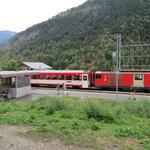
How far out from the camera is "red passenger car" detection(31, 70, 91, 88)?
123 ft

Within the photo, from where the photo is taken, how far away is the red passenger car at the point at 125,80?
110ft

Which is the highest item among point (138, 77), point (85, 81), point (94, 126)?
point (138, 77)

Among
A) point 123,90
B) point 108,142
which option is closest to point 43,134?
point 108,142

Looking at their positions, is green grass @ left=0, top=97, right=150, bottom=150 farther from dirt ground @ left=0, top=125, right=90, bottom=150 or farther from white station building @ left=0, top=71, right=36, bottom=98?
white station building @ left=0, top=71, right=36, bottom=98

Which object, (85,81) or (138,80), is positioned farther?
(85,81)

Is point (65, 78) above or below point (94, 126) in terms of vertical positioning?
above

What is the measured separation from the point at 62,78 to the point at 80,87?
2931 mm

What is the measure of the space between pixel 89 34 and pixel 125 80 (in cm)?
5474

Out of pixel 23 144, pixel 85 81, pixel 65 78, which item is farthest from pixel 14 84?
pixel 23 144

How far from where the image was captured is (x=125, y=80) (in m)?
34.8

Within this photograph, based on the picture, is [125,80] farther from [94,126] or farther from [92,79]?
[94,126]

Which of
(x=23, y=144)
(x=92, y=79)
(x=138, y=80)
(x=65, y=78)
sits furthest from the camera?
(x=65, y=78)

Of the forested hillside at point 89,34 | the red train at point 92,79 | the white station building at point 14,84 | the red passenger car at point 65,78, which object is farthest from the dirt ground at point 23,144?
the forested hillside at point 89,34

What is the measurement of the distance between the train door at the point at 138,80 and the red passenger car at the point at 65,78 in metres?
6.31
